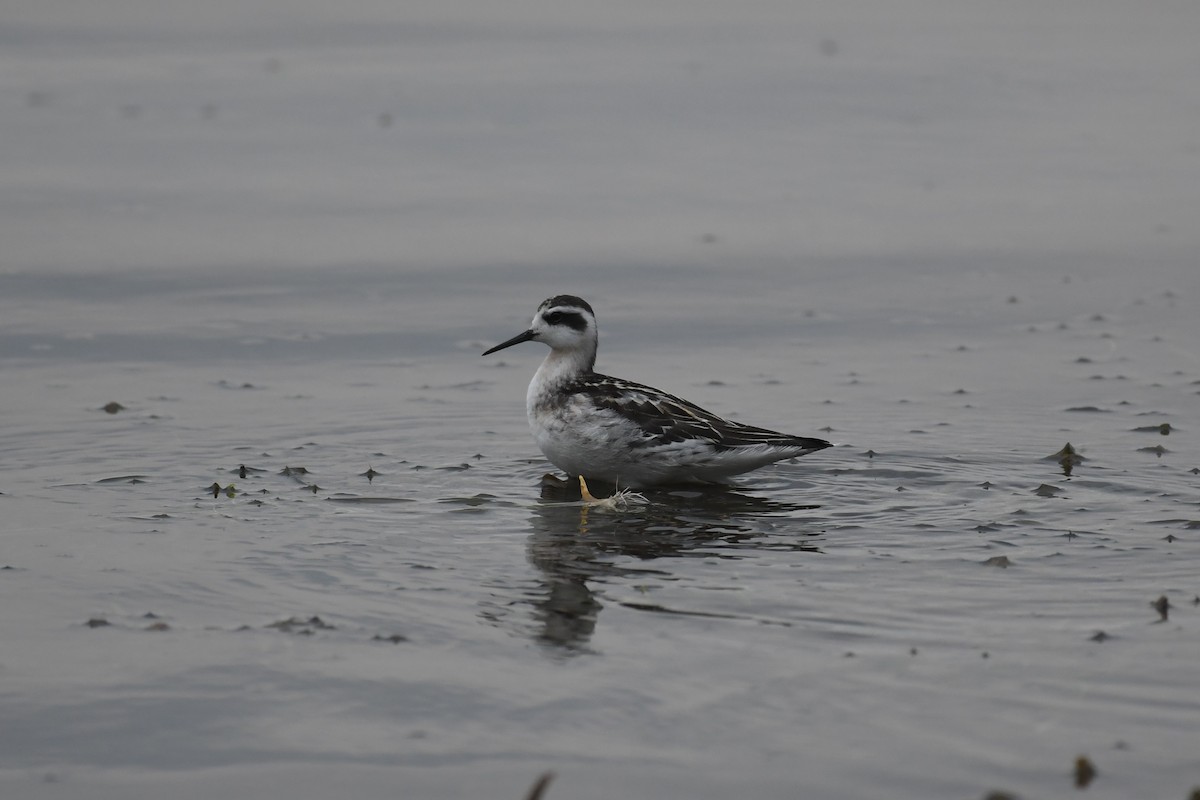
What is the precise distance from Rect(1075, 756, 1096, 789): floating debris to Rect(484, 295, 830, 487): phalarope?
14.2 ft

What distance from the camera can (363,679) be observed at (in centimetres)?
646

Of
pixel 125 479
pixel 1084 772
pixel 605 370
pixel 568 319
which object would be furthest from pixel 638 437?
pixel 1084 772

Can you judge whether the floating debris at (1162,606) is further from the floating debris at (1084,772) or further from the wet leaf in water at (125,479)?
the wet leaf in water at (125,479)

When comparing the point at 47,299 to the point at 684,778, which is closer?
the point at 684,778

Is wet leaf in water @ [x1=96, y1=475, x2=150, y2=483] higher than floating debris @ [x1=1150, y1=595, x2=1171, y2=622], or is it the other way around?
floating debris @ [x1=1150, y1=595, x2=1171, y2=622]

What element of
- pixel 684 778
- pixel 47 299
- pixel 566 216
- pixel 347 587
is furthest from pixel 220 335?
pixel 684 778

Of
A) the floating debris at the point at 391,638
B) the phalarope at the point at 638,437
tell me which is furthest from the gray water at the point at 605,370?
the phalarope at the point at 638,437

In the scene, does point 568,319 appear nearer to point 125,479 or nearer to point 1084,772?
point 125,479

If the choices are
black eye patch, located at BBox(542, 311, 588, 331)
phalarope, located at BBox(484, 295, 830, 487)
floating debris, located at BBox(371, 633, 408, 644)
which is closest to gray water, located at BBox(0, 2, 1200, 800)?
floating debris, located at BBox(371, 633, 408, 644)

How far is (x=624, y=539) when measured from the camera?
29.1ft

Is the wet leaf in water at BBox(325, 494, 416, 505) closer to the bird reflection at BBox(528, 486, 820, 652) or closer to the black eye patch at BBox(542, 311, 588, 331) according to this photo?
the bird reflection at BBox(528, 486, 820, 652)

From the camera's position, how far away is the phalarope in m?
10.0

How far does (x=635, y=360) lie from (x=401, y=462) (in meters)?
2.87

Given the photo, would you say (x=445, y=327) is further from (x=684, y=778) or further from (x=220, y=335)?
(x=684, y=778)
